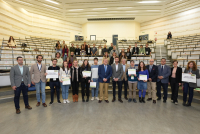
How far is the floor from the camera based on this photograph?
226 centimetres

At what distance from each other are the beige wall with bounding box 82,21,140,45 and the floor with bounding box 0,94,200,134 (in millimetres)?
12190

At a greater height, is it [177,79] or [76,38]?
[76,38]

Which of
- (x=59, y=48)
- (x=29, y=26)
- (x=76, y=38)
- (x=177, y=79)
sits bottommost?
(x=177, y=79)

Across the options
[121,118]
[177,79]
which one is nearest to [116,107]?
[121,118]

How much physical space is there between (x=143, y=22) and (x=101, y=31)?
18.7 feet

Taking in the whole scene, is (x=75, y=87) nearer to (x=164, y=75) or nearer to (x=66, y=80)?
(x=66, y=80)

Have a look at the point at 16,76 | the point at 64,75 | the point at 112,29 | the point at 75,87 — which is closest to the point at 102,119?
the point at 75,87

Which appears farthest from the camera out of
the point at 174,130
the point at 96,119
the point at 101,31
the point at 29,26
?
the point at 101,31

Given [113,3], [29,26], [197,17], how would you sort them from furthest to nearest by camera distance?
[29,26] < [197,17] < [113,3]

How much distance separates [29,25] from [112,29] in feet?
31.1

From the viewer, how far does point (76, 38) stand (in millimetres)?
13227

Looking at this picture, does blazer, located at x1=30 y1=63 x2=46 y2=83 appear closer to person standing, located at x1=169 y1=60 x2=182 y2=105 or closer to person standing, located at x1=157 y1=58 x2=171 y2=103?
person standing, located at x1=157 y1=58 x2=171 y2=103

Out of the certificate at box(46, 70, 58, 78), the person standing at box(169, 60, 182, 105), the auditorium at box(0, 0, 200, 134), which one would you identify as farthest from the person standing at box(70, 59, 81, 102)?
the person standing at box(169, 60, 182, 105)

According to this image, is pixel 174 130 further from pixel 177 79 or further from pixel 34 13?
pixel 34 13
